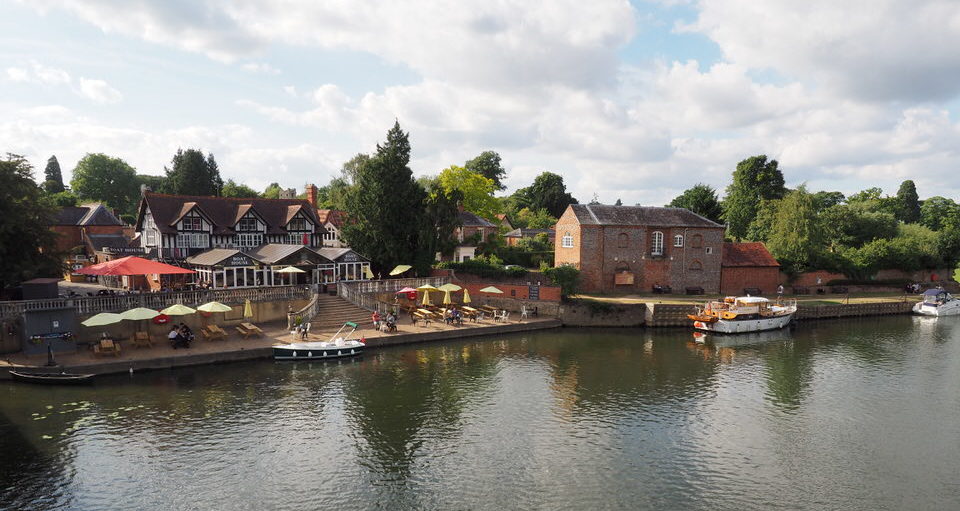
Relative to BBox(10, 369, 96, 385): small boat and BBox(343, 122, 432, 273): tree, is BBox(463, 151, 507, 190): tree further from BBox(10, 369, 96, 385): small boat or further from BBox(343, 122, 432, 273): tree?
BBox(10, 369, 96, 385): small boat

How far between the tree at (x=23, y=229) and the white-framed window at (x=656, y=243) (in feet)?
148

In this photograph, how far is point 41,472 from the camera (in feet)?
57.7

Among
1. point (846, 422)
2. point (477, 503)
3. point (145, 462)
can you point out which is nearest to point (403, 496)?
point (477, 503)

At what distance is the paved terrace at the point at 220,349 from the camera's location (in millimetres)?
27156

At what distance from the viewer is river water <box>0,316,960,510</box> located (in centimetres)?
1677

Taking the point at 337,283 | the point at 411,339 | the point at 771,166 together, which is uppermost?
the point at 771,166

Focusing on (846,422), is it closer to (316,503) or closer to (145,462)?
(316,503)

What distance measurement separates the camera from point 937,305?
5053 centimetres

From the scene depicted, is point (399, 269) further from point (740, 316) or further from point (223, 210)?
point (740, 316)

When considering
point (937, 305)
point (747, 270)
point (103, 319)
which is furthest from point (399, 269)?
point (937, 305)

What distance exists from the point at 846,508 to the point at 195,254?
148 feet

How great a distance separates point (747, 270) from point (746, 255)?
184 cm

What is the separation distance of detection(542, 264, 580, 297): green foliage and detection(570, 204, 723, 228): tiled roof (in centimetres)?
634

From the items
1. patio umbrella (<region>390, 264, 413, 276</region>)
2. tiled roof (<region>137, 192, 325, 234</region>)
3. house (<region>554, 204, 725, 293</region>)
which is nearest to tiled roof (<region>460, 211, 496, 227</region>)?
house (<region>554, 204, 725, 293</region>)
